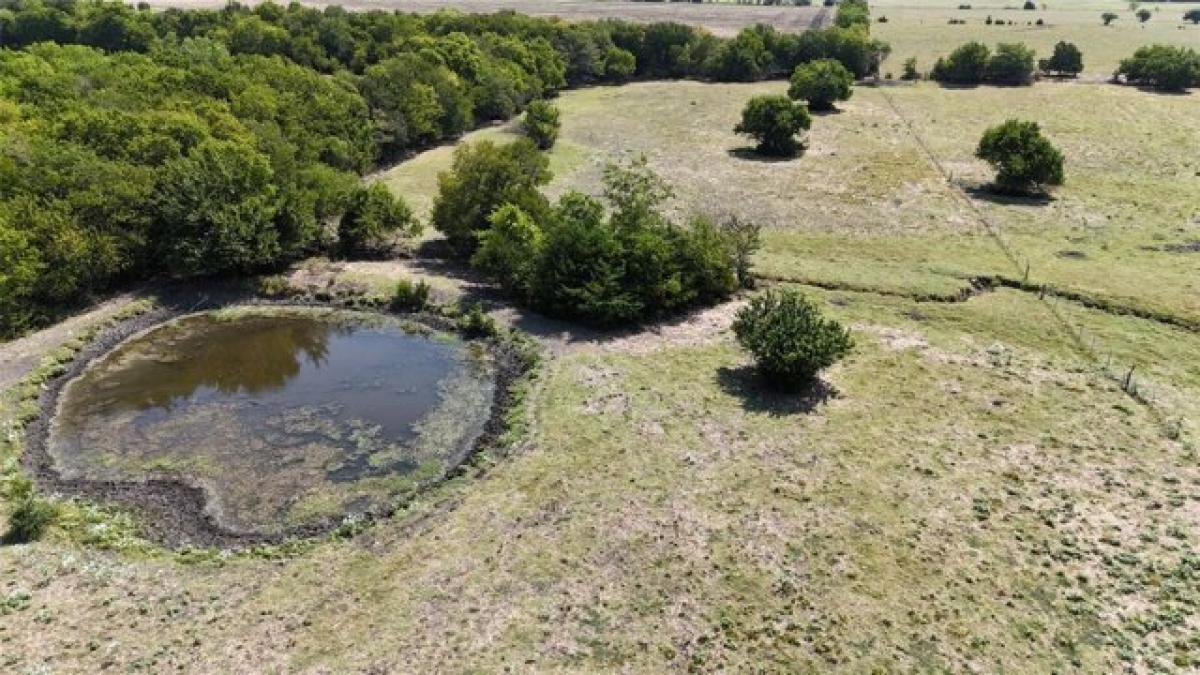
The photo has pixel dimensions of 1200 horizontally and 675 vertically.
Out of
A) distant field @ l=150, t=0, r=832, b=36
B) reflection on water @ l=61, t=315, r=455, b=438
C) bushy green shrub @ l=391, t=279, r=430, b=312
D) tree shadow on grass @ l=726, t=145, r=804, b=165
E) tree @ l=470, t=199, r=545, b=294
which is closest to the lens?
reflection on water @ l=61, t=315, r=455, b=438

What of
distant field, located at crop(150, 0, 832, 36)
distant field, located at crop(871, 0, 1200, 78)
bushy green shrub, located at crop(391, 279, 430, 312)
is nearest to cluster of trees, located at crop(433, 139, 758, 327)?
bushy green shrub, located at crop(391, 279, 430, 312)

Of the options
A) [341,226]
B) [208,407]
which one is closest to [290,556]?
[208,407]

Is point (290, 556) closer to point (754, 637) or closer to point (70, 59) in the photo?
point (754, 637)

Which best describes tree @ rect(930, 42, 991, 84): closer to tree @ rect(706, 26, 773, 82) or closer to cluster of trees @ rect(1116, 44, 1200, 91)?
cluster of trees @ rect(1116, 44, 1200, 91)

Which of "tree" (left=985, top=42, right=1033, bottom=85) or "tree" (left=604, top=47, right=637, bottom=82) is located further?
"tree" (left=604, top=47, right=637, bottom=82)

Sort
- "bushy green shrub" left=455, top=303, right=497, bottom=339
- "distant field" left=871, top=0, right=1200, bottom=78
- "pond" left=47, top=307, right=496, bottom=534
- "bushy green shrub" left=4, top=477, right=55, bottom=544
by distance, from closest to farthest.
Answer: "bushy green shrub" left=4, top=477, right=55, bottom=544, "pond" left=47, top=307, right=496, bottom=534, "bushy green shrub" left=455, top=303, right=497, bottom=339, "distant field" left=871, top=0, right=1200, bottom=78

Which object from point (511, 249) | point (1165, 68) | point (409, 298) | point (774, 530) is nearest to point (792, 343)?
point (774, 530)

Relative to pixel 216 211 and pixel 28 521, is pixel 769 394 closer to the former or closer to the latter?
pixel 28 521
